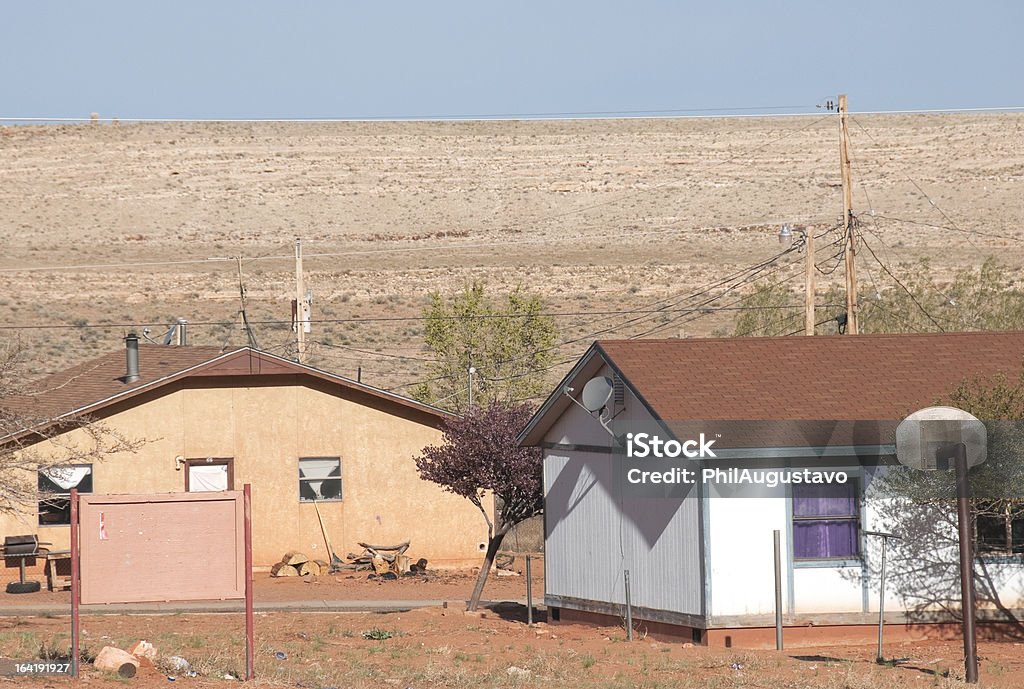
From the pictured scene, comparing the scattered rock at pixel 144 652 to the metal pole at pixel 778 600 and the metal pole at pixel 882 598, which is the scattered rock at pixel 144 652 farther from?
the metal pole at pixel 882 598

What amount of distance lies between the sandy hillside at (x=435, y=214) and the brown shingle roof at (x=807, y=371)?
1527 inches

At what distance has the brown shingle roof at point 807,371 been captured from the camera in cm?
2061

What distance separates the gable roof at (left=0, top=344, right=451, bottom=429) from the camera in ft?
101

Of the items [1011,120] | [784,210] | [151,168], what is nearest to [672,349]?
[784,210]

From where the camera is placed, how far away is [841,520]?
66.0 feet

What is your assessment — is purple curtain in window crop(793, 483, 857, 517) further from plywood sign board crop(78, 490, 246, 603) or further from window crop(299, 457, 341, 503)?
window crop(299, 457, 341, 503)

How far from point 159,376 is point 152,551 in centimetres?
1848

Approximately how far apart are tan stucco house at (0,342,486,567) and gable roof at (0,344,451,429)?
0.04m

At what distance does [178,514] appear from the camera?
1500cm

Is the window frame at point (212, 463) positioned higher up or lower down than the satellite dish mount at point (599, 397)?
lower down

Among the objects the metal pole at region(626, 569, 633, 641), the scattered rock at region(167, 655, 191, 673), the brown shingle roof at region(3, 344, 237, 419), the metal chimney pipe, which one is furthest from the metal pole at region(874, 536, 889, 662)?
the metal chimney pipe

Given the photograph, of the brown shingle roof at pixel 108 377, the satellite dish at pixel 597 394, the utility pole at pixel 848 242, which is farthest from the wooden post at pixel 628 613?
the brown shingle roof at pixel 108 377

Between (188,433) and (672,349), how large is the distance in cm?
1327

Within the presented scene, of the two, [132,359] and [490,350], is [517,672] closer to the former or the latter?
[132,359]
